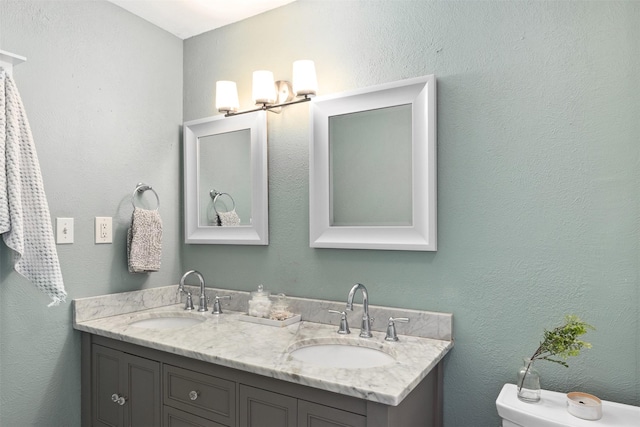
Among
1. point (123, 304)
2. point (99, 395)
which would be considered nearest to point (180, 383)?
point (99, 395)

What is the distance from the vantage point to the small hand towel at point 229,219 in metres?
2.11

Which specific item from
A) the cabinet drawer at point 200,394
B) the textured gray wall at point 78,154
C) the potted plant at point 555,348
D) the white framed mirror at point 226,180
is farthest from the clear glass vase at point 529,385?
the textured gray wall at point 78,154

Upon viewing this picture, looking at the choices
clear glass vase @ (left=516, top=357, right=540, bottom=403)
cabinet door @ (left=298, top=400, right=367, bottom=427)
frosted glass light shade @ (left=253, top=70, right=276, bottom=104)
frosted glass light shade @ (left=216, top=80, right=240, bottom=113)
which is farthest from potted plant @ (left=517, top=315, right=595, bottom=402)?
frosted glass light shade @ (left=216, top=80, right=240, bottom=113)

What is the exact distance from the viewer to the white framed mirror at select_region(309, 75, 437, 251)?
1.58 metres

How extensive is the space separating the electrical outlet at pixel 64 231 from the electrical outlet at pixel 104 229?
0.12 meters

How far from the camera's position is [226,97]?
2020 mm

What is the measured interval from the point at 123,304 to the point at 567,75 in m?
2.09

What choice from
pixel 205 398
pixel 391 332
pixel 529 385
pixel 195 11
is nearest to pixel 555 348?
pixel 529 385

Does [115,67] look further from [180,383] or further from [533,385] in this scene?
[533,385]

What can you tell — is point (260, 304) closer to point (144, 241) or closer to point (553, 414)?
point (144, 241)

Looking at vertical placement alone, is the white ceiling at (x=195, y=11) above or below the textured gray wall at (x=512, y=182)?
above

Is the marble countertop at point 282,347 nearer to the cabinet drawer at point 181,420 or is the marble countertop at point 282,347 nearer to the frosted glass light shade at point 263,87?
the cabinet drawer at point 181,420

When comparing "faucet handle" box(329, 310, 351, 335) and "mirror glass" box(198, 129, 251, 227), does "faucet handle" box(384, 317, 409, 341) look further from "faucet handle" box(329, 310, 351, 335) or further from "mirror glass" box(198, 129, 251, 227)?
"mirror glass" box(198, 129, 251, 227)

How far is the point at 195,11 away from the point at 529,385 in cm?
216
